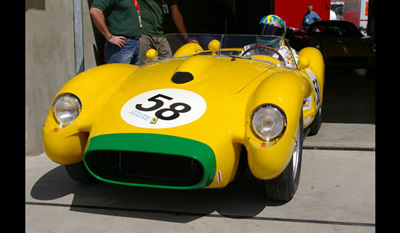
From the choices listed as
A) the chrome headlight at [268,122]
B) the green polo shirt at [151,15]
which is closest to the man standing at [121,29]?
the green polo shirt at [151,15]

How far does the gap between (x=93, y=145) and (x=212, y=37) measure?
1.97 meters

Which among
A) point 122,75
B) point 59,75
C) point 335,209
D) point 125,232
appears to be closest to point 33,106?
point 59,75

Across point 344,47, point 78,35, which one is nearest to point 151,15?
point 78,35

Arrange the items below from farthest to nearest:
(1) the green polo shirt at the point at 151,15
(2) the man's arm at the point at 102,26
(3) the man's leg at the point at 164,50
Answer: (1) the green polo shirt at the point at 151,15, (2) the man's arm at the point at 102,26, (3) the man's leg at the point at 164,50

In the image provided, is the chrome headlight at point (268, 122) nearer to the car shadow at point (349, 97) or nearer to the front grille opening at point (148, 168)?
the front grille opening at point (148, 168)

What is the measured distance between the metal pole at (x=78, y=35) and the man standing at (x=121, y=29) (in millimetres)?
274

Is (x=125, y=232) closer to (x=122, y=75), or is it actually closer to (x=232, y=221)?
(x=232, y=221)

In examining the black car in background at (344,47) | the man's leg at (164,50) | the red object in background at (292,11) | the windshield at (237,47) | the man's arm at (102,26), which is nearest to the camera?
the windshield at (237,47)

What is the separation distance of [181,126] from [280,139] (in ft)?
2.14

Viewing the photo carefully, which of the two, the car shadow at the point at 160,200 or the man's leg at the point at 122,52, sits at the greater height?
the man's leg at the point at 122,52

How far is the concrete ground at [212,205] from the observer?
3.32 meters

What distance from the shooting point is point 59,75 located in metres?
5.32

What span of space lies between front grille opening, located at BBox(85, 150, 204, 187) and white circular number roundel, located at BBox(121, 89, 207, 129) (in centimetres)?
23

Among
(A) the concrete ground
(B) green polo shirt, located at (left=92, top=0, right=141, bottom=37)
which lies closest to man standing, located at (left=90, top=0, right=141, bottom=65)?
(B) green polo shirt, located at (left=92, top=0, right=141, bottom=37)
